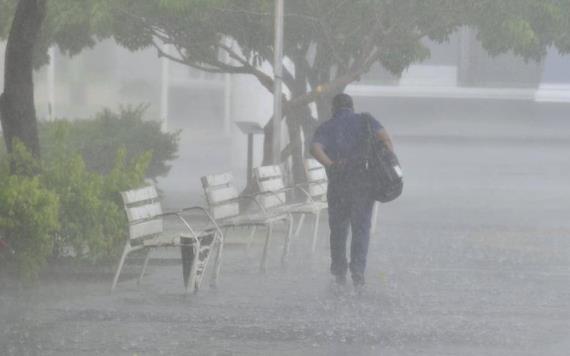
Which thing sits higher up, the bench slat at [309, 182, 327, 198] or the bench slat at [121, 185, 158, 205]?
the bench slat at [121, 185, 158, 205]

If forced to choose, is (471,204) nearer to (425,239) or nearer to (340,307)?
(425,239)

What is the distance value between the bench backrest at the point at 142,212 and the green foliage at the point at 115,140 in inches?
379

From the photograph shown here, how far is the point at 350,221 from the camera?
1282cm

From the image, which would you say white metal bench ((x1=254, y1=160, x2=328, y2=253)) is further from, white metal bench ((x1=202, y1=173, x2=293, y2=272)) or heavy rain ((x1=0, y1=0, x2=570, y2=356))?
white metal bench ((x1=202, y1=173, x2=293, y2=272))

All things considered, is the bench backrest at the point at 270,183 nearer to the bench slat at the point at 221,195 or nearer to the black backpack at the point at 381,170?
the bench slat at the point at 221,195

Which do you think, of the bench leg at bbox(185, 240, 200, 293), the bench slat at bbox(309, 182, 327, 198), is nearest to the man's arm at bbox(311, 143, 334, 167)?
the bench leg at bbox(185, 240, 200, 293)

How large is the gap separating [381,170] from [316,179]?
4618 millimetres

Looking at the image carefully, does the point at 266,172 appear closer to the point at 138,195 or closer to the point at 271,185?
the point at 271,185

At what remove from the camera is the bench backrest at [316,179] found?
17188 millimetres

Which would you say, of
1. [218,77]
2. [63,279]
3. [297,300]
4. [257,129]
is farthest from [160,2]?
[218,77]

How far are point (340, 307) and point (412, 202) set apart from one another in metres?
13.6

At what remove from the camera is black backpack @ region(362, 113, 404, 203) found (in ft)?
41.4

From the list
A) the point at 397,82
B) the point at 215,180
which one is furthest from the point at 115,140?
the point at 397,82

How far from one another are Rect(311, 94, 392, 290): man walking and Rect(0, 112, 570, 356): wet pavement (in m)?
0.33
